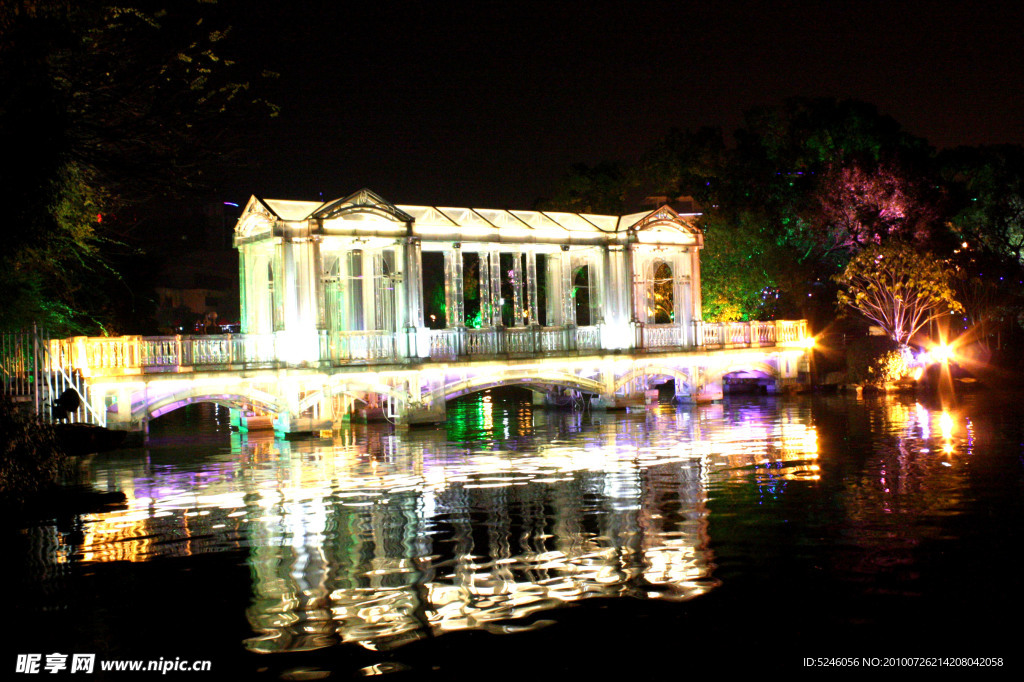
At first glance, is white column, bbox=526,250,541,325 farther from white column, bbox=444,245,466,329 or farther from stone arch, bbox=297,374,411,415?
stone arch, bbox=297,374,411,415

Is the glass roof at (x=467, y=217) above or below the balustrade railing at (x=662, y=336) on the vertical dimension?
above

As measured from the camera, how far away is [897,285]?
40156mm

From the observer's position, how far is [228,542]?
12289mm

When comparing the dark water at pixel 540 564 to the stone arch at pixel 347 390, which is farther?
the stone arch at pixel 347 390

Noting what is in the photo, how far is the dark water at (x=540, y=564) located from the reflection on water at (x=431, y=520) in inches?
2.1

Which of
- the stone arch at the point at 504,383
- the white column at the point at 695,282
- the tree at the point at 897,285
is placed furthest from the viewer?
the tree at the point at 897,285

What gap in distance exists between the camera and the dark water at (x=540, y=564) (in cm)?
785

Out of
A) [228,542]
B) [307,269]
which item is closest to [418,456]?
[307,269]

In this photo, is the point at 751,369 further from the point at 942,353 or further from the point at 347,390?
the point at 347,390

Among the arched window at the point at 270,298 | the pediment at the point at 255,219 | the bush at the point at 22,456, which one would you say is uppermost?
the pediment at the point at 255,219

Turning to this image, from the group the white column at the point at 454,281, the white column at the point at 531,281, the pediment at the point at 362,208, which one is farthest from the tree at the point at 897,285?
the pediment at the point at 362,208

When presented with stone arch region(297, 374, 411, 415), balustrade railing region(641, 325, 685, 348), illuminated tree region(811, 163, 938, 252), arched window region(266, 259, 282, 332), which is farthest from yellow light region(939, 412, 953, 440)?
arched window region(266, 259, 282, 332)

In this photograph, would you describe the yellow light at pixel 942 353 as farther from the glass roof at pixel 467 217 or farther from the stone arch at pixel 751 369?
the glass roof at pixel 467 217

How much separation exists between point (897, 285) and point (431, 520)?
3178cm
